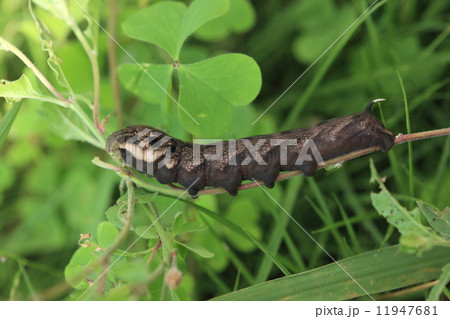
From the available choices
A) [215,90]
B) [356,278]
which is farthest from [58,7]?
[356,278]

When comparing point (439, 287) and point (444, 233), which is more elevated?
point (444, 233)

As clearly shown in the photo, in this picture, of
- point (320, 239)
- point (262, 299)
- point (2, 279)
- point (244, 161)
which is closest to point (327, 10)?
point (320, 239)

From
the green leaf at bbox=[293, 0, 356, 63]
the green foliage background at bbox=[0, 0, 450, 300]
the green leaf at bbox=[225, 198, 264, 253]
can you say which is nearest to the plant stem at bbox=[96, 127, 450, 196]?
the green foliage background at bbox=[0, 0, 450, 300]

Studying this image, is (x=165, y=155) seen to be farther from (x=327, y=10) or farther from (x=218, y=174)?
(x=327, y=10)

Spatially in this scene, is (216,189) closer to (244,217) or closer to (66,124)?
(66,124)

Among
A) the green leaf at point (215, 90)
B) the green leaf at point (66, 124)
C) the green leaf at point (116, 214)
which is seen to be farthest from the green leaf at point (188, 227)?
the green leaf at point (66, 124)
